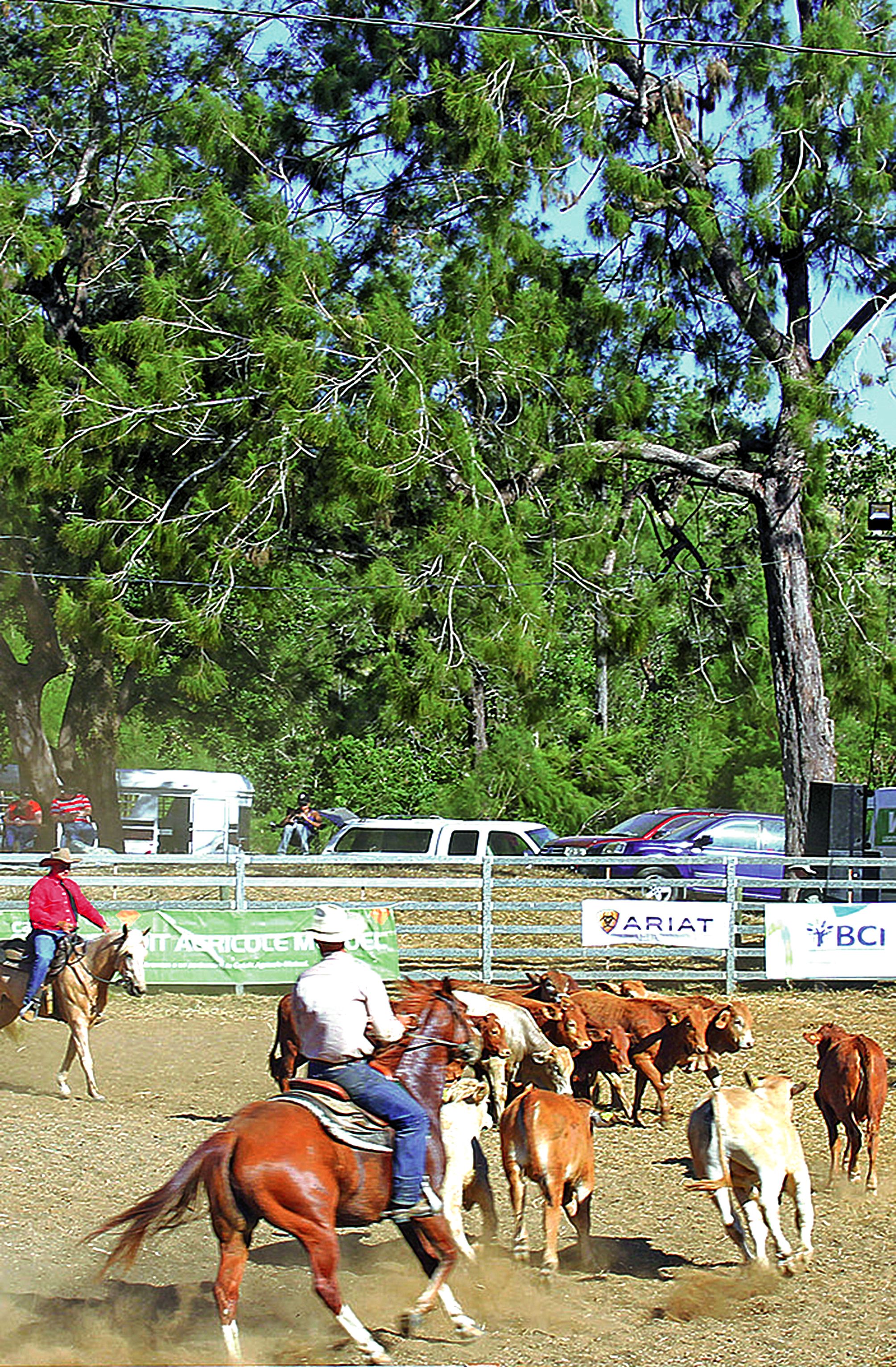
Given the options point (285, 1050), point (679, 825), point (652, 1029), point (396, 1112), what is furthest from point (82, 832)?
point (396, 1112)

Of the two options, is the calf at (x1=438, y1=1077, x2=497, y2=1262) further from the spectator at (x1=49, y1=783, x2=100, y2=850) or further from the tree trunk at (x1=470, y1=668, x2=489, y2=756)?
the tree trunk at (x1=470, y1=668, x2=489, y2=756)

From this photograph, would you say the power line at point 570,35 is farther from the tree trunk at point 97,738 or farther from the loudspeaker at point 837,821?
the tree trunk at point 97,738

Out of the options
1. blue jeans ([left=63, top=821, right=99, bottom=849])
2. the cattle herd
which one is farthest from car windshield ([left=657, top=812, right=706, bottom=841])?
the cattle herd

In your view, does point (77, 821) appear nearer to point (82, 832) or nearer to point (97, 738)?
point (82, 832)

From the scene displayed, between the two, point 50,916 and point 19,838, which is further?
point 19,838

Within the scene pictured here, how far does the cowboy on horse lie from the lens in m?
5.73

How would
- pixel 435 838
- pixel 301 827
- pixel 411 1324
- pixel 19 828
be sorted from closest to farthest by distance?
pixel 411 1324, pixel 435 838, pixel 301 827, pixel 19 828

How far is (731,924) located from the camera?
15.9m

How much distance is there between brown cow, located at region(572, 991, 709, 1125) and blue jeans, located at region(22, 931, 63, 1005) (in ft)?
12.8

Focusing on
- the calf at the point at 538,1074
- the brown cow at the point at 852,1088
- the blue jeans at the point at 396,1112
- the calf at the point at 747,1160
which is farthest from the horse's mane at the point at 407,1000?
the brown cow at the point at 852,1088

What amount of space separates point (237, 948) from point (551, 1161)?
8703mm

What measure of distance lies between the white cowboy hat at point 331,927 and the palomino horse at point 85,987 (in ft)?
18.3

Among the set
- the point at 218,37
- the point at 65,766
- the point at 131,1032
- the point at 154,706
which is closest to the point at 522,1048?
the point at 131,1032

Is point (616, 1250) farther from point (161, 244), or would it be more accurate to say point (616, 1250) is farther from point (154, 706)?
point (154, 706)
